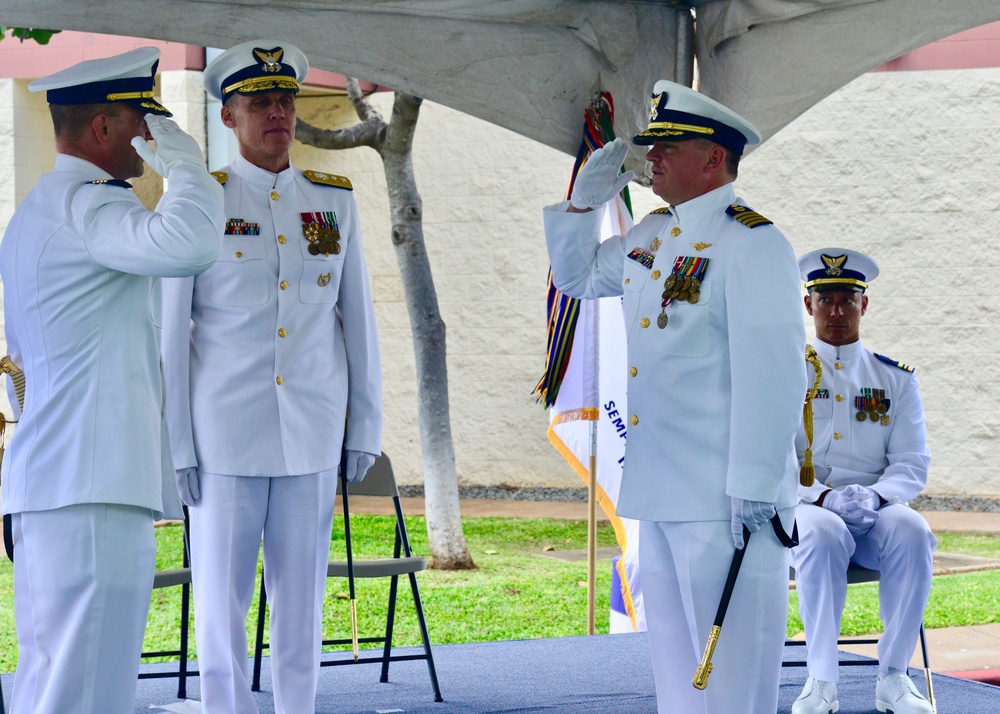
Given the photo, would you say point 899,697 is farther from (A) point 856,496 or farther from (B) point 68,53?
(B) point 68,53

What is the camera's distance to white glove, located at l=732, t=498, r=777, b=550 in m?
3.00

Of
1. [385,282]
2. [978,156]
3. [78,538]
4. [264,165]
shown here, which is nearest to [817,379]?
[264,165]

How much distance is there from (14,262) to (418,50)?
1.69 m

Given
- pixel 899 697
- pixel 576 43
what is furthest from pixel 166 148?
pixel 899 697

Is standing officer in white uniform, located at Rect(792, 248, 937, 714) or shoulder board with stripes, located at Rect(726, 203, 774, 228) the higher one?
shoulder board with stripes, located at Rect(726, 203, 774, 228)

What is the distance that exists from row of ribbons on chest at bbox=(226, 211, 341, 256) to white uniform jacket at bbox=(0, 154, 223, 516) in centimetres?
84

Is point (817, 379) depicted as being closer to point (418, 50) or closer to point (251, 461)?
point (418, 50)

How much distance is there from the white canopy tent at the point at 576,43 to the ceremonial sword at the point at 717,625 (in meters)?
1.81

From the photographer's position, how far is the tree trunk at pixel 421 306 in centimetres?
817

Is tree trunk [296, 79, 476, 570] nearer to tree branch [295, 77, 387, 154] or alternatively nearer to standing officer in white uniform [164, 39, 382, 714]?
tree branch [295, 77, 387, 154]

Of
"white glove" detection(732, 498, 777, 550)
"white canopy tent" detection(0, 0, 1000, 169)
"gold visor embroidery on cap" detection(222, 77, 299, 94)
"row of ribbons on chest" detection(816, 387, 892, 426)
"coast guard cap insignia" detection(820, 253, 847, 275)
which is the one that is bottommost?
"white glove" detection(732, 498, 777, 550)

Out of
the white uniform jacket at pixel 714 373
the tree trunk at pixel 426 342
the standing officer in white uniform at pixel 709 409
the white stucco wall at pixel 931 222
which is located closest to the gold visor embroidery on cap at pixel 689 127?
the standing officer in white uniform at pixel 709 409

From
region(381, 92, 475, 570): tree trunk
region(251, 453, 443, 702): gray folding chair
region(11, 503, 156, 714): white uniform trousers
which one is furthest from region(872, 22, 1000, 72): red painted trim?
region(11, 503, 156, 714): white uniform trousers

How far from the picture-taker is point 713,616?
10.0 ft
